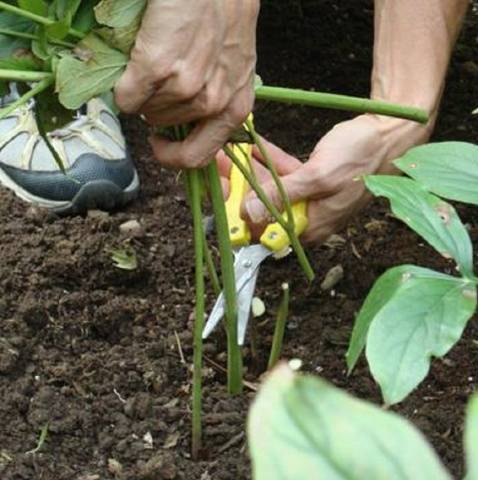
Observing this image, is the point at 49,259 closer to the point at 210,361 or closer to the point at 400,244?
the point at 210,361

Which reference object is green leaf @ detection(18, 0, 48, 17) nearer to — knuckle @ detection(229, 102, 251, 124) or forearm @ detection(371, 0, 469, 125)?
knuckle @ detection(229, 102, 251, 124)

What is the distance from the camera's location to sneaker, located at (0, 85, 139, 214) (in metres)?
1.74

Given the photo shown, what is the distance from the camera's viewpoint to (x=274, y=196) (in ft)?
4.47

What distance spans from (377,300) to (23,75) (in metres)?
0.37

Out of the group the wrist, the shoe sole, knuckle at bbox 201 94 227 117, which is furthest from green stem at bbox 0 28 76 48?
the shoe sole

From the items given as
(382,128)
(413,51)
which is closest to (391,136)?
(382,128)

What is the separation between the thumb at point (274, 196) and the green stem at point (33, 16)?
0.38 m

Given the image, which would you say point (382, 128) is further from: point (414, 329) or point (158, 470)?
point (414, 329)

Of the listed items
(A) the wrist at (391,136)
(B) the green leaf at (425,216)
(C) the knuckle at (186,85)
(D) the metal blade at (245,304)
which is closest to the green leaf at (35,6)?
(C) the knuckle at (186,85)

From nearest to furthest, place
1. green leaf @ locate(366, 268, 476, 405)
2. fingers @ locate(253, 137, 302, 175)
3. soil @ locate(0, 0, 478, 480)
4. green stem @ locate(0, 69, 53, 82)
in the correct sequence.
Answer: green leaf @ locate(366, 268, 476, 405), green stem @ locate(0, 69, 53, 82), soil @ locate(0, 0, 478, 480), fingers @ locate(253, 137, 302, 175)

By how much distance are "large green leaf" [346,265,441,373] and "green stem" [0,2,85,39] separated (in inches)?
15.1

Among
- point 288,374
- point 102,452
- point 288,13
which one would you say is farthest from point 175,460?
point 288,13

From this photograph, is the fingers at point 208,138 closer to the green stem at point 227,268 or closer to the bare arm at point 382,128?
the green stem at point 227,268

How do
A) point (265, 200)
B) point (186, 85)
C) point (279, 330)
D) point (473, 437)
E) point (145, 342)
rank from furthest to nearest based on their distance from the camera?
point (145, 342), point (279, 330), point (265, 200), point (186, 85), point (473, 437)
